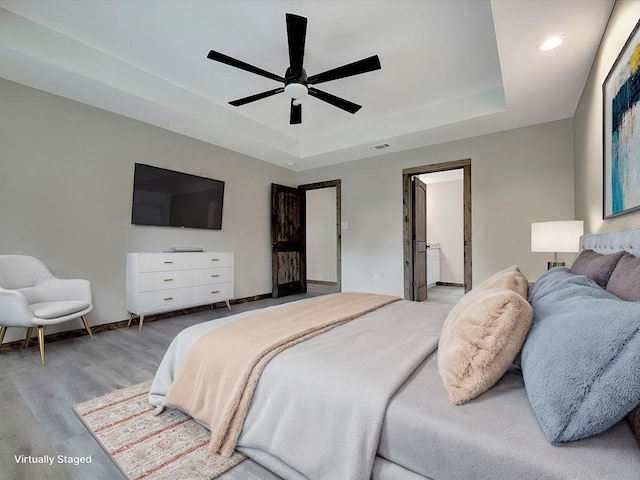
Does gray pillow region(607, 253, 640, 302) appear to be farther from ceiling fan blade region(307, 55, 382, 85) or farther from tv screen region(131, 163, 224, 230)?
tv screen region(131, 163, 224, 230)

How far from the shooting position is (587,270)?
1499mm

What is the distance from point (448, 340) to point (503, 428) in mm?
322

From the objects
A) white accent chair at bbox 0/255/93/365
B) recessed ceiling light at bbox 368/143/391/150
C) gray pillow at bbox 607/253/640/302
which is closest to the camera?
gray pillow at bbox 607/253/640/302

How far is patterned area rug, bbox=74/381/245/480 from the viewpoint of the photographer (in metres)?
1.26

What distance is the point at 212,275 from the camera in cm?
416

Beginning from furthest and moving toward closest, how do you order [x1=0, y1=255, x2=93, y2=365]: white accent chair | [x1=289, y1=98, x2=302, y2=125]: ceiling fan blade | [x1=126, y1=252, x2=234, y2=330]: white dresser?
[x1=126, y1=252, x2=234, y2=330]: white dresser
[x1=289, y1=98, x2=302, y2=125]: ceiling fan blade
[x1=0, y1=255, x2=93, y2=365]: white accent chair

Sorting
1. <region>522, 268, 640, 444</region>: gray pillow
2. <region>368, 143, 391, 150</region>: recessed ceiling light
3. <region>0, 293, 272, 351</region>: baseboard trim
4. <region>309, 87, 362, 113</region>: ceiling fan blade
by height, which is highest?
<region>368, 143, 391, 150</region>: recessed ceiling light

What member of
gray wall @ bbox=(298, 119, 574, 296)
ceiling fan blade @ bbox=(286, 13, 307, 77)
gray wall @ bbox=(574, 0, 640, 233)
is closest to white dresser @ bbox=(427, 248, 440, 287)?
gray wall @ bbox=(298, 119, 574, 296)

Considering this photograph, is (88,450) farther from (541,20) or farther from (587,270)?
(541,20)

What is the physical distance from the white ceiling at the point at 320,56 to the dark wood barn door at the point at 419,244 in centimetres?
115

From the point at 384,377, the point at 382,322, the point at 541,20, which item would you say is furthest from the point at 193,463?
the point at 541,20

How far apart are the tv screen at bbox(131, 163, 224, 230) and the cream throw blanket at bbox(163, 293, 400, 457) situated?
2.74m

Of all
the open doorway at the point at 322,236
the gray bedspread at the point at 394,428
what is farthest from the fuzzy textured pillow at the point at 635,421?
the open doorway at the point at 322,236

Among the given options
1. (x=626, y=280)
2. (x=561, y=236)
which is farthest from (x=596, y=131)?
(x=626, y=280)
